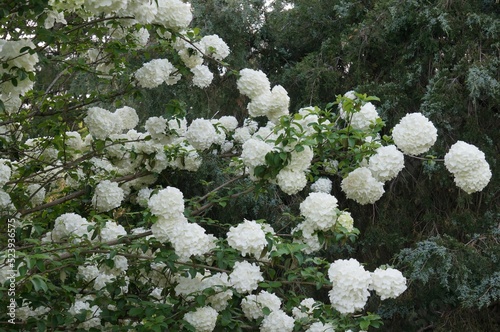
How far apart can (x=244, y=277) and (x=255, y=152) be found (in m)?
0.43

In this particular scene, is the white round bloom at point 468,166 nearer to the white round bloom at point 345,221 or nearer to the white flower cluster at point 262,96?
the white round bloom at point 345,221

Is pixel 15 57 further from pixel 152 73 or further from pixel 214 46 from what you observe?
pixel 214 46

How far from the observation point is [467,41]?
4.70 m

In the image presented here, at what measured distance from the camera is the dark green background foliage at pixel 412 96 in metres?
4.66

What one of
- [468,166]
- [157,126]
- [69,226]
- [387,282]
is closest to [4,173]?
[69,226]

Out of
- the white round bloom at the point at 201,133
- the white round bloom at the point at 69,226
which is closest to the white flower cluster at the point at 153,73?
the white round bloom at the point at 201,133

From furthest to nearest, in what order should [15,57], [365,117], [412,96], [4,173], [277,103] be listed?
[412,96]
[277,103]
[4,173]
[365,117]
[15,57]

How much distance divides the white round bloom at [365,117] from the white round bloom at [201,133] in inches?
34.5

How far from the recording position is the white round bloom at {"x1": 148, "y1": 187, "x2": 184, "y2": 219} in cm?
270

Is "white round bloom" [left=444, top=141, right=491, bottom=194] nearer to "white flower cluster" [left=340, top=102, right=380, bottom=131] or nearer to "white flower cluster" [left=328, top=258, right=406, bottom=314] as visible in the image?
"white flower cluster" [left=340, top=102, right=380, bottom=131]

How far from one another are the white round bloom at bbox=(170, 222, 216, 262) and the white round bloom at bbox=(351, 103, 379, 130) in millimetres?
698

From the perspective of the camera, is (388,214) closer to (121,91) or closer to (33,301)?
(121,91)

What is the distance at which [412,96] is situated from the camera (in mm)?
5062

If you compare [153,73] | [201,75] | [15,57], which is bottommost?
[201,75]
